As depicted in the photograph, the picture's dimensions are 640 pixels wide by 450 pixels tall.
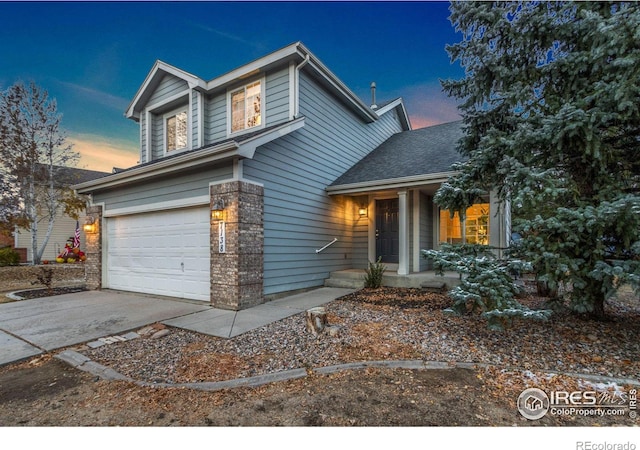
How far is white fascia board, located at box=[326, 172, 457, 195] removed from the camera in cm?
665

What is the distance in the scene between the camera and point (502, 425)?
7.02ft

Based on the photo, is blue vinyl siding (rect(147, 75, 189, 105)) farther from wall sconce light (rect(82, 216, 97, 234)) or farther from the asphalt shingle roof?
the asphalt shingle roof

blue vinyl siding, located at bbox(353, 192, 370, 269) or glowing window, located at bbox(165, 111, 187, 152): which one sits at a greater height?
glowing window, located at bbox(165, 111, 187, 152)

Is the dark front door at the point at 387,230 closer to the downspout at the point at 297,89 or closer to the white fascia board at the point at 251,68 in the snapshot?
the downspout at the point at 297,89

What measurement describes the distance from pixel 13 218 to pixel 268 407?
16.4 m

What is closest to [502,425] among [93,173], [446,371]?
[446,371]

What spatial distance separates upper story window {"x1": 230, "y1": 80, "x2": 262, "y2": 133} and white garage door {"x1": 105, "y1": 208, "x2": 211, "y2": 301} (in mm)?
2824

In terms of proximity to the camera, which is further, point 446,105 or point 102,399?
point 446,105

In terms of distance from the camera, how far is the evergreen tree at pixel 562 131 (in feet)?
10.3

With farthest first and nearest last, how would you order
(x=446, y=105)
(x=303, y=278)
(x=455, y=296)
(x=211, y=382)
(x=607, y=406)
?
(x=446, y=105) < (x=303, y=278) < (x=455, y=296) < (x=211, y=382) < (x=607, y=406)

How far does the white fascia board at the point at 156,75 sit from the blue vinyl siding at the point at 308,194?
3.07 metres

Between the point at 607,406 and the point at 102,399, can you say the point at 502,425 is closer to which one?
the point at 607,406

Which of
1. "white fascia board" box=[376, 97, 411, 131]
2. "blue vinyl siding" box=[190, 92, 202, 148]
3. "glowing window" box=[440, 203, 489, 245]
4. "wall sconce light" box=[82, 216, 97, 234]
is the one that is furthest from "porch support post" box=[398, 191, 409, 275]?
"wall sconce light" box=[82, 216, 97, 234]

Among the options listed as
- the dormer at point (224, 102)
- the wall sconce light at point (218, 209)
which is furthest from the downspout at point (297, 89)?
the wall sconce light at point (218, 209)
